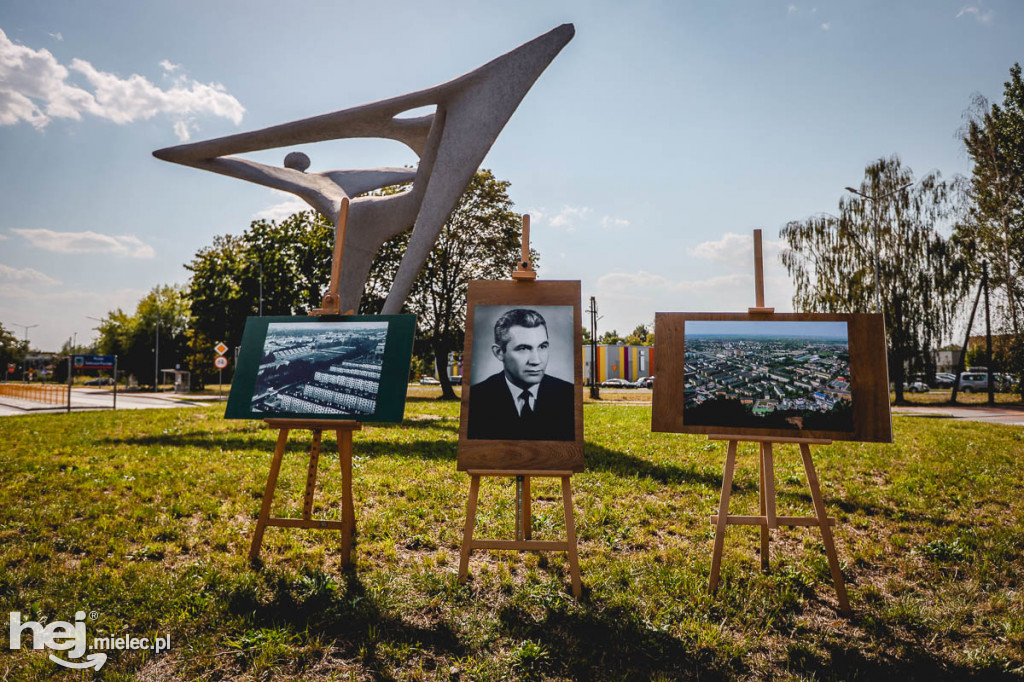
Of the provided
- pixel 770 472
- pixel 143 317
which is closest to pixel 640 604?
pixel 770 472

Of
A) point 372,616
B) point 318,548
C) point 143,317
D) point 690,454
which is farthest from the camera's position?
point 143,317

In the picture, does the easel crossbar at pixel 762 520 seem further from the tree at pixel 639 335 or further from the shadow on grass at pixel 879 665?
the tree at pixel 639 335

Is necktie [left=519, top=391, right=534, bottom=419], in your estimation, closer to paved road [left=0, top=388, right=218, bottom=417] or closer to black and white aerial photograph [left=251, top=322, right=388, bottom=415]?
black and white aerial photograph [left=251, top=322, right=388, bottom=415]

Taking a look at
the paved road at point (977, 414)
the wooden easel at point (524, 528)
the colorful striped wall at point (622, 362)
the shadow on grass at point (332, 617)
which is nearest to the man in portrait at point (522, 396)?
the wooden easel at point (524, 528)

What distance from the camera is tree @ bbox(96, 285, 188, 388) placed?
41531mm

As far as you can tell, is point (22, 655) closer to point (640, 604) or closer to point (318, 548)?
point (318, 548)

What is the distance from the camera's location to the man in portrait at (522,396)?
3824 millimetres

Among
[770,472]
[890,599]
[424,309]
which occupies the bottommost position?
[890,599]

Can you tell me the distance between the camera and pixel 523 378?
3.92 metres

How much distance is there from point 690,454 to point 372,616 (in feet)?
20.2

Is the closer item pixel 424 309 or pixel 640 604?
pixel 640 604

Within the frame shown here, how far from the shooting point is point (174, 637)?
2.91 meters

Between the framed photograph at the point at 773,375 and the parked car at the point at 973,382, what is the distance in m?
42.0

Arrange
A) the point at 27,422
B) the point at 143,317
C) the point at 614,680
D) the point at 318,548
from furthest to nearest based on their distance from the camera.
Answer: the point at 143,317 < the point at 27,422 < the point at 318,548 < the point at 614,680
